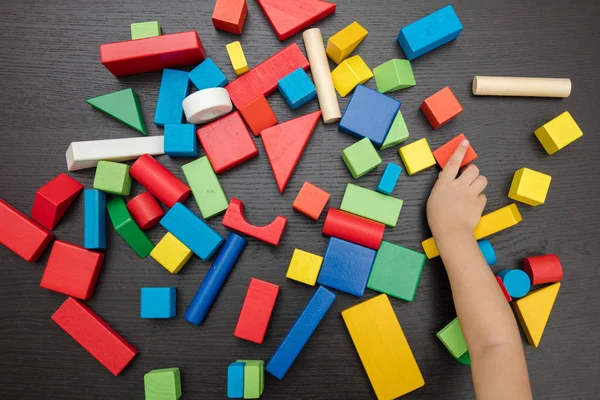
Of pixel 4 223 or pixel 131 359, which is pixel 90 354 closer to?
pixel 131 359

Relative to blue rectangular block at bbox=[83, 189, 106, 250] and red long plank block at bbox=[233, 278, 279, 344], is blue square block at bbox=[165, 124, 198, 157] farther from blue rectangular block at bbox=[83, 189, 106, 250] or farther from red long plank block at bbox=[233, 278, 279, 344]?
red long plank block at bbox=[233, 278, 279, 344]

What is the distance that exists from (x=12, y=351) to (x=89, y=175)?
428mm

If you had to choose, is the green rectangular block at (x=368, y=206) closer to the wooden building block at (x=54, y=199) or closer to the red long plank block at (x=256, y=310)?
the red long plank block at (x=256, y=310)

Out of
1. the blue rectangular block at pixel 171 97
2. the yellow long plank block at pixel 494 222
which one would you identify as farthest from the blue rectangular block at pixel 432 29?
the blue rectangular block at pixel 171 97

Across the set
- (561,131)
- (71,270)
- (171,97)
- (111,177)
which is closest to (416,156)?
(561,131)

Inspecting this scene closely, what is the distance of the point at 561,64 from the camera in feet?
3.11

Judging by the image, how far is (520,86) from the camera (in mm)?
898

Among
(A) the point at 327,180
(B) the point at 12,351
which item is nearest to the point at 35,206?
(B) the point at 12,351

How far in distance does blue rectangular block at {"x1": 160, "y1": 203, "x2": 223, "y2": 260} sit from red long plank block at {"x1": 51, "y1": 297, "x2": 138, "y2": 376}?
0.84 ft

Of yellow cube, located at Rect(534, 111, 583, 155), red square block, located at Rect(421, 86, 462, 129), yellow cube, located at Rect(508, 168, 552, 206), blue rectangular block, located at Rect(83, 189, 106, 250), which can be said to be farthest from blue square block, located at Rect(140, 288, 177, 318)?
yellow cube, located at Rect(534, 111, 583, 155)

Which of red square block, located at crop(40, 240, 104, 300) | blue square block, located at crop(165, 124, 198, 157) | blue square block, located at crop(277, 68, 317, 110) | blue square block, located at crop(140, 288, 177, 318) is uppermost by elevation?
blue square block, located at crop(277, 68, 317, 110)

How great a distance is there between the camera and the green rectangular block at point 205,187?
33.8 inches

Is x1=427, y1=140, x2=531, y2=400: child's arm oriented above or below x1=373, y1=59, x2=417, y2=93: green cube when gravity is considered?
below

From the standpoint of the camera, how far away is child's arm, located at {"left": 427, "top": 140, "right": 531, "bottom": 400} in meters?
0.72
